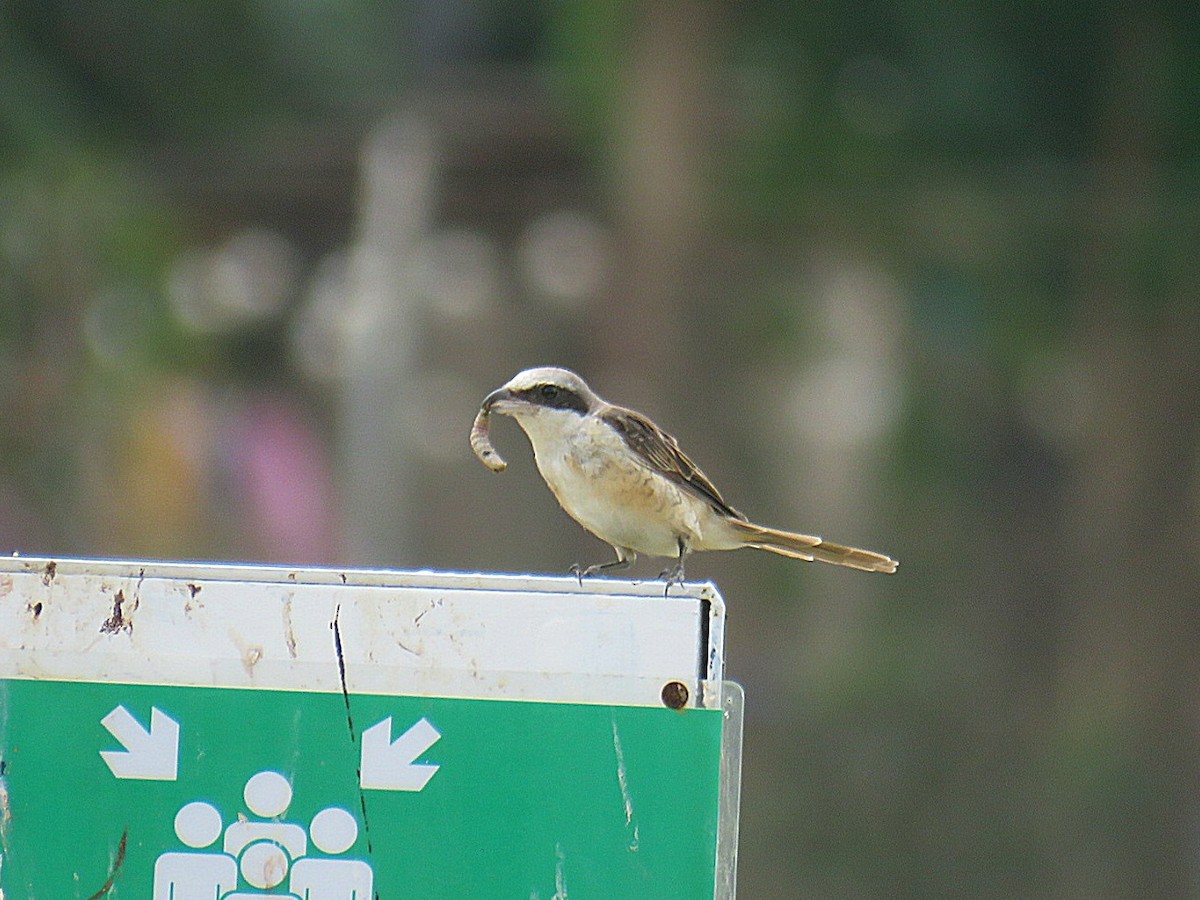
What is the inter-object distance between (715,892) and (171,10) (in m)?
10.5

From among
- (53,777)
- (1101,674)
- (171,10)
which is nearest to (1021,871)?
(1101,674)

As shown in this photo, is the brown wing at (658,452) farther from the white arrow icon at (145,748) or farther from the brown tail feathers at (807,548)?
the white arrow icon at (145,748)

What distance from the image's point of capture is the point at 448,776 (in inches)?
91.7

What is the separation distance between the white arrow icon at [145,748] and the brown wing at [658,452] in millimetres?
1737

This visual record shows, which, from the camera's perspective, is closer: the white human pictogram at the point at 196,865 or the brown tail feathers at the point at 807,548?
the white human pictogram at the point at 196,865

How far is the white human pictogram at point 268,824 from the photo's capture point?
230cm

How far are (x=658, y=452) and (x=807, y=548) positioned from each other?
0.45 m

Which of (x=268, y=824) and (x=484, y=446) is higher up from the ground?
(x=484, y=446)

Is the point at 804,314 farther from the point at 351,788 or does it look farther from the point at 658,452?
the point at 351,788

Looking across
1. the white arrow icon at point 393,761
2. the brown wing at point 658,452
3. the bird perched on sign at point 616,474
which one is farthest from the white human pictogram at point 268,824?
the brown wing at point 658,452

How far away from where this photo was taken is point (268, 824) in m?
2.30

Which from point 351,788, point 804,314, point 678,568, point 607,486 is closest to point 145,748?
point 351,788

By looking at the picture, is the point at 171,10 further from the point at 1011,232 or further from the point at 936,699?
the point at 936,699

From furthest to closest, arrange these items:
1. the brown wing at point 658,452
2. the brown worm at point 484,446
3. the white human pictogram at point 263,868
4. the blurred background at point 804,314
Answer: the blurred background at point 804,314 < the brown wing at point 658,452 < the brown worm at point 484,446 < the white human pictogram at point 263,868
